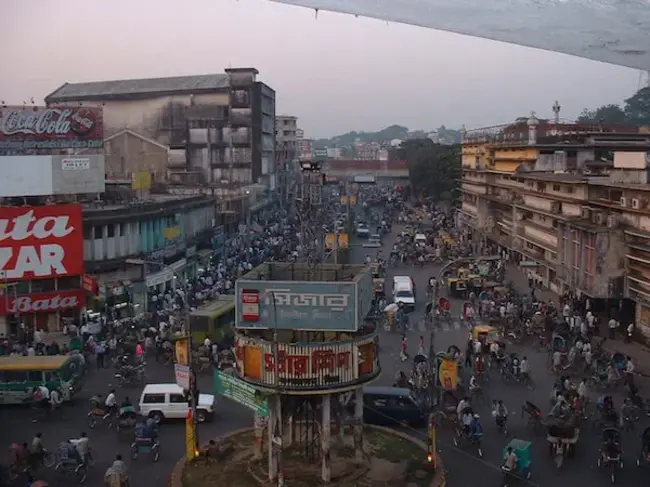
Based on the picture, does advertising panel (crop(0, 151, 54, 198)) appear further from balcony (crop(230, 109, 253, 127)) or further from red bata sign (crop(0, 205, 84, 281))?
balcony (crop(230, 109, 253, 127))

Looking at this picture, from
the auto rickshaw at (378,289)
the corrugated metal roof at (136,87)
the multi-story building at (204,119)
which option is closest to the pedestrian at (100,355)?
the auto rickshaw at (378,289)

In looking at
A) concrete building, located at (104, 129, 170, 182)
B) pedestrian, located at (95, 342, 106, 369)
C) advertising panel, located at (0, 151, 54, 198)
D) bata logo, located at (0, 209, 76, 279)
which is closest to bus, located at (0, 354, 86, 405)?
pedestrian, located at (95, 342, 106, 369)

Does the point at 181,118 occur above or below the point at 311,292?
above

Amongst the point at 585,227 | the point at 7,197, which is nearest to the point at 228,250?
the point at 7,197

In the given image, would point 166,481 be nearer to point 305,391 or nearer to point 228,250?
point 305,391

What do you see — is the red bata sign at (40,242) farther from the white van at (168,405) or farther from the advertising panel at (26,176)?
the white van at (168,405)
